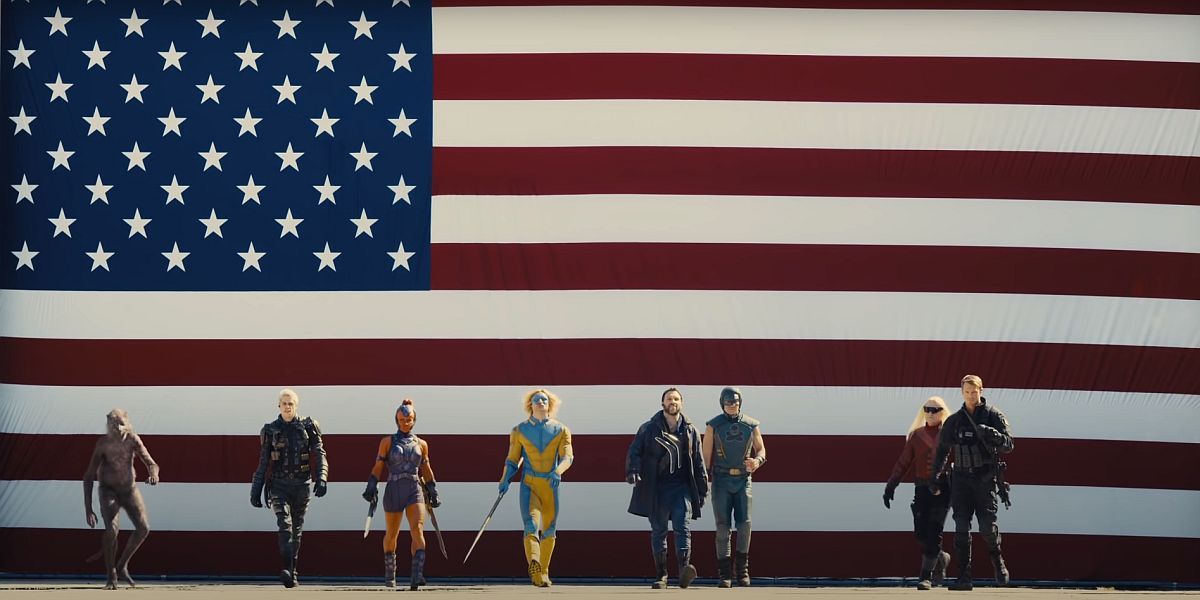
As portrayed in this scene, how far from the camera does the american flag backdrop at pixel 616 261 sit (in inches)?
486

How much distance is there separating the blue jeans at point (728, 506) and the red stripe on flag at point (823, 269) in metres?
2.00

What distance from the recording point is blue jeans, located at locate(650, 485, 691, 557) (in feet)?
35.6

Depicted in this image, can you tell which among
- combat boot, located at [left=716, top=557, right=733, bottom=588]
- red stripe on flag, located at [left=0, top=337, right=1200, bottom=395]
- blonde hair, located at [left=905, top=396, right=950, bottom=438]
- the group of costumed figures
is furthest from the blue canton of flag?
blonde hair, located at [left=905, top=396, right=950, bottom=438]

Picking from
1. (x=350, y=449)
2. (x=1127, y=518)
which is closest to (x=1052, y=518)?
(x=1127, y=518)

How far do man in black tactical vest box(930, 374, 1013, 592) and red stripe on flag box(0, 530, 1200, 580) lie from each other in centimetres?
138

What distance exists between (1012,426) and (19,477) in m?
8.74

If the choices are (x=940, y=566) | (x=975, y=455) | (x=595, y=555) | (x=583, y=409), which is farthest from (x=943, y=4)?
(x=595, y=555)

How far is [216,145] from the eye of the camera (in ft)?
41.5

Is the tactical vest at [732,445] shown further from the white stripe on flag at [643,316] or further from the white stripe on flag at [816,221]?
the white stripe on flag at [816,221]

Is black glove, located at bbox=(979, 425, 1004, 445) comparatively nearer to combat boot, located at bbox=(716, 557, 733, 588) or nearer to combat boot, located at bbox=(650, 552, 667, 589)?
combat boot, located at bbox=(716, 557, 733, 588)

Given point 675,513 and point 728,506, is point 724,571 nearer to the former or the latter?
point 728,506

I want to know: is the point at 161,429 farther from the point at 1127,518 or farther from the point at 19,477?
the point at 1127,518

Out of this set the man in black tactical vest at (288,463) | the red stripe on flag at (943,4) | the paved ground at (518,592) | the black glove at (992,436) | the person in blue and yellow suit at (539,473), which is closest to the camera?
the paved ground at (518,592)

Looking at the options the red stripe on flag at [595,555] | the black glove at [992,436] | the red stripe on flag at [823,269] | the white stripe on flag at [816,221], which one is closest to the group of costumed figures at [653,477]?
the black glove at [992,436]
